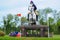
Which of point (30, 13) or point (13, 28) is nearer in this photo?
point (30, 13)

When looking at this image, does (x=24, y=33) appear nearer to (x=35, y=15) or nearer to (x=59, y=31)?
(x=35, y=15)

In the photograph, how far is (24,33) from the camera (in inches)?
1674

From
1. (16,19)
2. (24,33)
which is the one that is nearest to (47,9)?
(16,19)

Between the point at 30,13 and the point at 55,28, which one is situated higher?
the point at 30,13

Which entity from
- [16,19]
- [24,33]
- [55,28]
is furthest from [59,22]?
[24,33]

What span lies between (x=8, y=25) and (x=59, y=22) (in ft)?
47.0

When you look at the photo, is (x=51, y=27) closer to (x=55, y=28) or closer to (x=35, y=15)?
(x=55, y=28)

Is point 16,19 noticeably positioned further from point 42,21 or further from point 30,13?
point 30,13

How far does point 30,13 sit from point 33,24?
6.83 feet

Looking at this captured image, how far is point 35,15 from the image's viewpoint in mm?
41406

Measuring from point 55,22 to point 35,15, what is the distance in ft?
94.1

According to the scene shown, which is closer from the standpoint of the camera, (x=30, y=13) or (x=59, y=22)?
(x=30, y=13)

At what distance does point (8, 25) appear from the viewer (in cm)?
6700

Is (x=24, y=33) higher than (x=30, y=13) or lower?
lower
